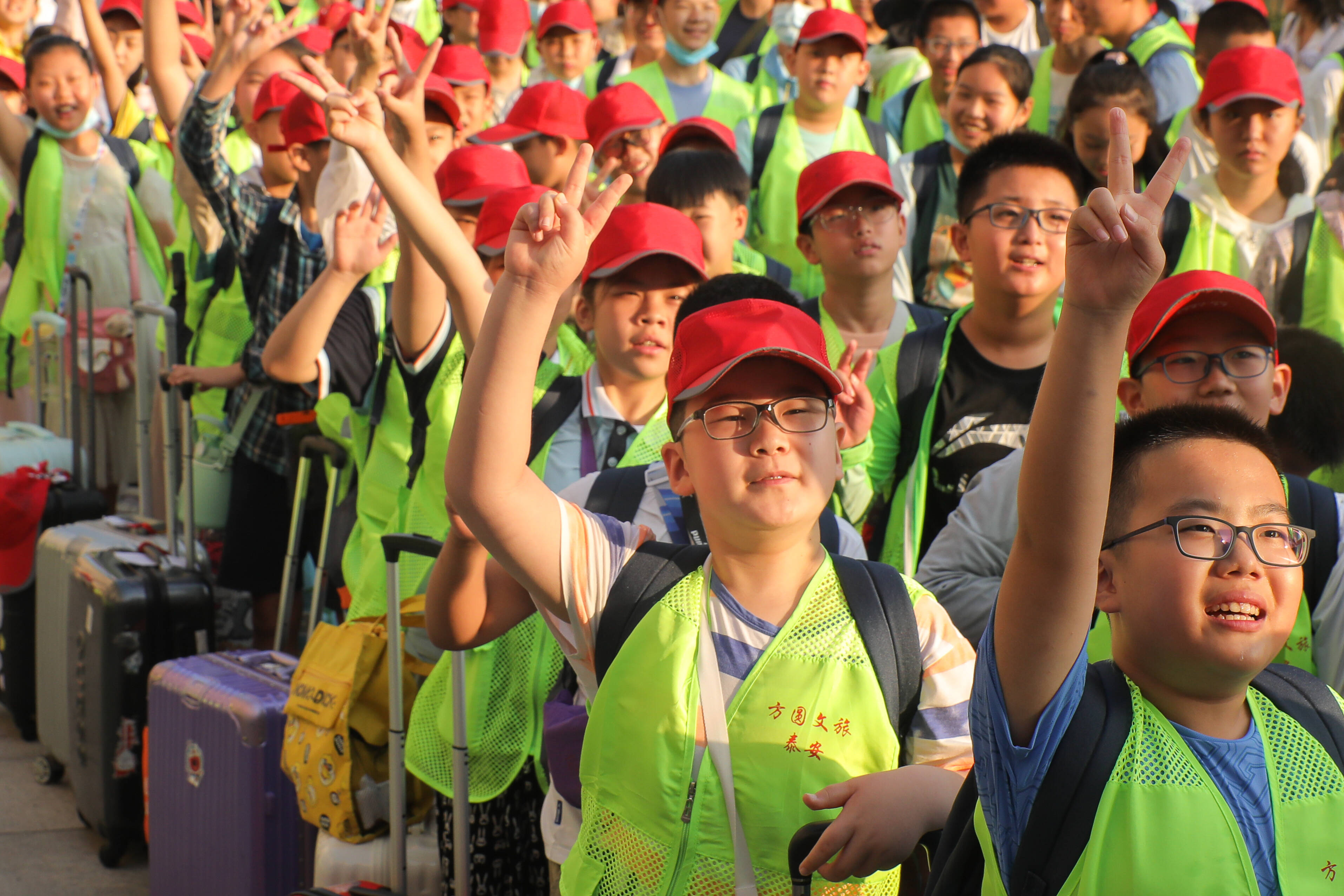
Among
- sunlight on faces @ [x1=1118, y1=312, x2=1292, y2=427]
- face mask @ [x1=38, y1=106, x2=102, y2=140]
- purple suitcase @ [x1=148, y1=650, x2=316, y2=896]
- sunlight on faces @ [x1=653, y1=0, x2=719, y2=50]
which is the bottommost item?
purple suitcase @ [x1=148, y1=650, x2=316, y2=896]

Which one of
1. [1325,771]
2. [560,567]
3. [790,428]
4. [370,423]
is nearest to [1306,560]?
[1325,771]

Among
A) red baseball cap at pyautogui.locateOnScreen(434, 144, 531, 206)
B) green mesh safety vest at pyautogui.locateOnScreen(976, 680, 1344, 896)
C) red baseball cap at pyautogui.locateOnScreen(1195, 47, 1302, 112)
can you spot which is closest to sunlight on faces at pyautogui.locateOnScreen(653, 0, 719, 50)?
red baseball cap at pyautogui.locateOnScreen(434, 144, 531, 206)

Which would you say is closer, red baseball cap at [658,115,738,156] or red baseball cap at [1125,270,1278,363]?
red baseball cap at [1125,270,1278,363]

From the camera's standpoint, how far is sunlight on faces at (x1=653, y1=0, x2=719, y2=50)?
6.55 metres

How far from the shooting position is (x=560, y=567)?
76.9 inches

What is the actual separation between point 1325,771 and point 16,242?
276 inches

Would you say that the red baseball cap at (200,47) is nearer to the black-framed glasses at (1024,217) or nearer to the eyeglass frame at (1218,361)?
the black-framed glasses at (1024,217)

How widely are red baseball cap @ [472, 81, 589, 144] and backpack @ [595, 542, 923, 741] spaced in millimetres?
3525

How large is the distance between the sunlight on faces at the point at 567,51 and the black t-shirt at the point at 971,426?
5.00m

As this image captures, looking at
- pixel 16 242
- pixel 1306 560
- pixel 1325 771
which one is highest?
pixel 16 242

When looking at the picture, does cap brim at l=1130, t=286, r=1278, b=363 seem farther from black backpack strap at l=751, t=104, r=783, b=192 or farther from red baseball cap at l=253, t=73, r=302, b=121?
red baseball cap at l=253, t=73, r=302, b=121

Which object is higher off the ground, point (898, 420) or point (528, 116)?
point (528, 116)

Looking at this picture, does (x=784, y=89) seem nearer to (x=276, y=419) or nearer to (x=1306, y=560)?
(x=276, y=419)

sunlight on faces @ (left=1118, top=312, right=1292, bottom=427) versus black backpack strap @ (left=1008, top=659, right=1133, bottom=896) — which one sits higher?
sunlight on faces @ (left=1118, top=312, right=1292, bottom=427)
